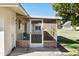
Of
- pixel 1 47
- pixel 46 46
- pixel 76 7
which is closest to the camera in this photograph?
pixel 1 47

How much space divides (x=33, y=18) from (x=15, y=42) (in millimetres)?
2526

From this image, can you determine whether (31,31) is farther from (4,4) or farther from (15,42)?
(4,4)

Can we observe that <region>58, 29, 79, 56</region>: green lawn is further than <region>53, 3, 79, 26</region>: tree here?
No

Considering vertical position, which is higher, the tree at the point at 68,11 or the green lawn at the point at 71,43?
the tree at the point at 68,11

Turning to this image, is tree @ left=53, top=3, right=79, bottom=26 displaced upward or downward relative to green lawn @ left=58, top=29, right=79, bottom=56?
upward

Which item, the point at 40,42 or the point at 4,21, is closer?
the point at 4,21

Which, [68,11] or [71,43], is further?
[68,11]

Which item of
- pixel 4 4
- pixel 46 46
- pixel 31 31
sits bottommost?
pixel 46 46

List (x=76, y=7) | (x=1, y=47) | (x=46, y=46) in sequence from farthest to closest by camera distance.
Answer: (x=76, y=7), (x=46, y=46), (x=1, y=47)

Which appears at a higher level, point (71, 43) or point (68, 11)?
point (68, 11)

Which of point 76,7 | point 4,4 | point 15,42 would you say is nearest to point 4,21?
point 4,4

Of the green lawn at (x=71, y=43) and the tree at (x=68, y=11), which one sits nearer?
the green lawn at (x=71, y=43)

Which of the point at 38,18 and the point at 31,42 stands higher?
the point at 38,18

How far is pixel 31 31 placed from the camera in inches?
778
